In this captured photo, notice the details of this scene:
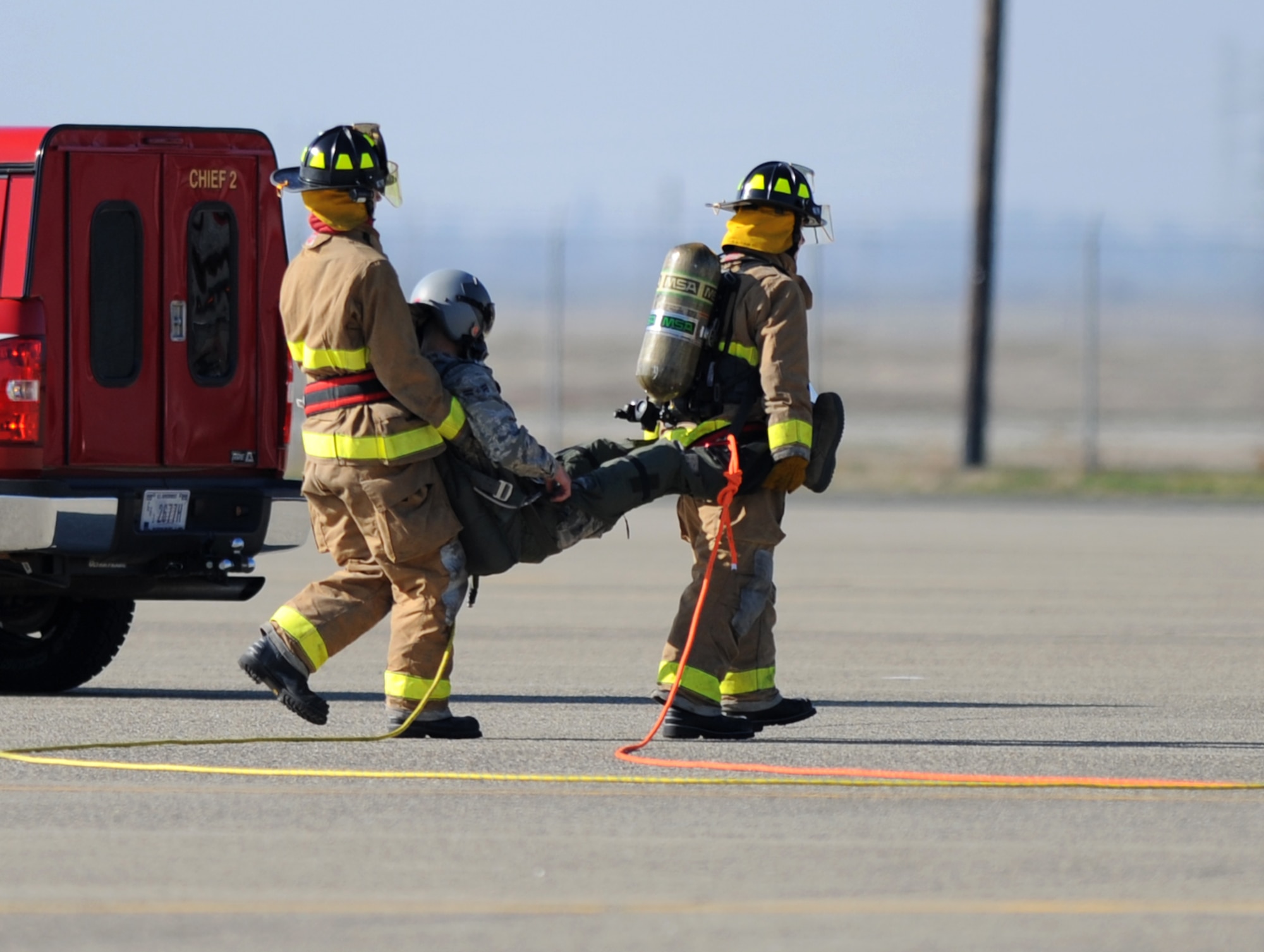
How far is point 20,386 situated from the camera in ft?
30.5

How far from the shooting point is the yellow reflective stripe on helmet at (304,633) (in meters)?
8.35

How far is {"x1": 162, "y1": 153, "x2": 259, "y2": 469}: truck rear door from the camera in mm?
9969

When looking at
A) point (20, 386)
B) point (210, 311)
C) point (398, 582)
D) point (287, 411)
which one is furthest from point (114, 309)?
point (398, 582)

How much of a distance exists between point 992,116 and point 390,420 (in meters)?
20.3

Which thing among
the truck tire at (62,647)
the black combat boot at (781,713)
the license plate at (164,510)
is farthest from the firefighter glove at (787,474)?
the truck tire at (62,647)

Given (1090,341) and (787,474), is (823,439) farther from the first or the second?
(1090,341)

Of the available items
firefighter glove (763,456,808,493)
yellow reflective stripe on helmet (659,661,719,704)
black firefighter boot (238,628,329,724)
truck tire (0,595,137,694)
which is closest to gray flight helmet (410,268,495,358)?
firefighter glove (763,456,808,493)

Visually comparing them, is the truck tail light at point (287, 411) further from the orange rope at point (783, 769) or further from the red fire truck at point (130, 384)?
the orange rope at point (783, 769)

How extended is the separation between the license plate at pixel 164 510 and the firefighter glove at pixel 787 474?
2.43 m

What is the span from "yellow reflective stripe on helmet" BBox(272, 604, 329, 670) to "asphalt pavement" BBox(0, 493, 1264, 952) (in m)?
0.33

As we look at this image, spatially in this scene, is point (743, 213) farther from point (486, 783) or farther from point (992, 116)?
point (992, 116)

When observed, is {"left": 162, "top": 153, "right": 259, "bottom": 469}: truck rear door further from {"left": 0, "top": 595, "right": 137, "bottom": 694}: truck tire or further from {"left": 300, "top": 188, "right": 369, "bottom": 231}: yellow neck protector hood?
{"left": 300, "top": 188, "right": 369, "bottom": 231}: yellow neck protector hood

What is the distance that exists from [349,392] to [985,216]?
19.9 metres

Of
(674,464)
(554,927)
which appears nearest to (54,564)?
(674,464)
